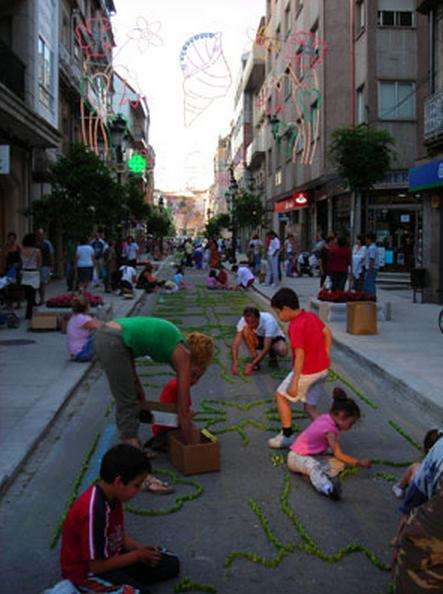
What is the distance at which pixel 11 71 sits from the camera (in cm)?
2152

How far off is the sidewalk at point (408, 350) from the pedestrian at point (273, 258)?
7728mm

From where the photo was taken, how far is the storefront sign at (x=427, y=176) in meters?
18.8

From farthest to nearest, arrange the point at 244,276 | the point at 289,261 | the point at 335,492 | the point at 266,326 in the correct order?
the point at 289,261 → the point at 244,276 → the point at 266,326 → the point at 335,492

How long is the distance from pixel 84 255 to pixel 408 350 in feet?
33.7

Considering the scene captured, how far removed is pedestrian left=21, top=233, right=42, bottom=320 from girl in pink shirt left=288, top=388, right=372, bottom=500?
10.6m

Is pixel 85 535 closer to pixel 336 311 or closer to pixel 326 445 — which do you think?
pixel 326 445

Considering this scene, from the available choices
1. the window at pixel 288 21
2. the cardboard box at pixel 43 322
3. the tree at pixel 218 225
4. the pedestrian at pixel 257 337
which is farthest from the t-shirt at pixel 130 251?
the tree at pixel 218 225

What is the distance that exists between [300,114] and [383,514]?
36545 millimetres

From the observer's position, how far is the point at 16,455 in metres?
6.15

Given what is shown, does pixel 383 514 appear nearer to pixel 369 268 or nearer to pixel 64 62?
pixel 369 268

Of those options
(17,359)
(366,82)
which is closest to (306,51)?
Answer: (366,82)

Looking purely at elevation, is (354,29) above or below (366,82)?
above

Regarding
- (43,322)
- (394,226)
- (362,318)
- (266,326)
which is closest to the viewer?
(266,326)

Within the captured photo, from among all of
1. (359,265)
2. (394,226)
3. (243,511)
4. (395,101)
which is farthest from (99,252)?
(243,511)
